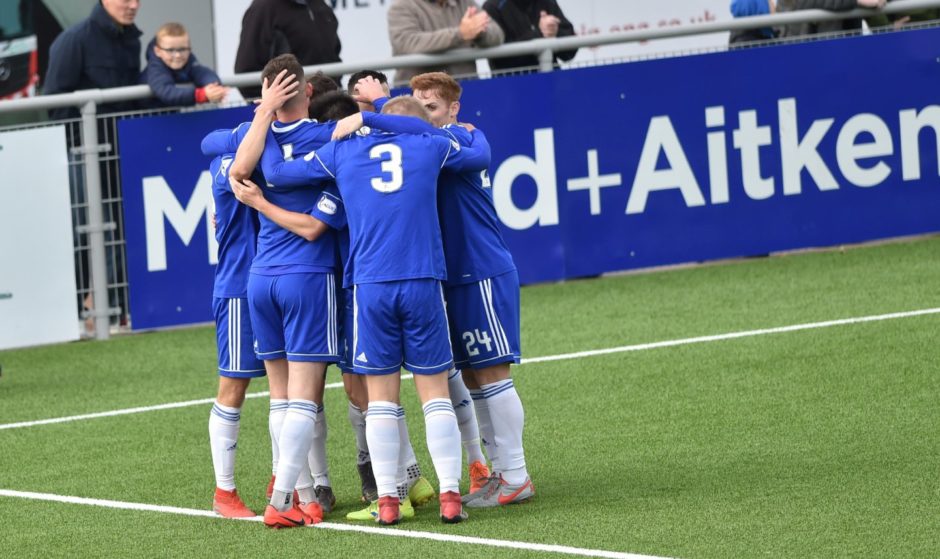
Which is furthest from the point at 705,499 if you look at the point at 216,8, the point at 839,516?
the point at 216,8

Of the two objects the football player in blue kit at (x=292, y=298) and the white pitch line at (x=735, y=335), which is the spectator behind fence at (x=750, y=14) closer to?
the white pitch line at (x=735, y=335)

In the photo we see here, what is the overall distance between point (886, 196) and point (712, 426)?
5.64m

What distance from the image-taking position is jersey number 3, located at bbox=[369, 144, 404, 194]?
7.23 m

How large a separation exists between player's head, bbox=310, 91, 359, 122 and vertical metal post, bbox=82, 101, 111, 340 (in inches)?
196

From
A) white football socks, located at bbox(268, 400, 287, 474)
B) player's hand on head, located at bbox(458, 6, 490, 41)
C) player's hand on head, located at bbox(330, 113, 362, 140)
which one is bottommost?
Result: white football socks, located at bbox(268, 400, 287, 474)

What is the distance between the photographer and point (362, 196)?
7.24 metres

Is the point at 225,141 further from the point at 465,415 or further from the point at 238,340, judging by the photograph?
the point at 465,415

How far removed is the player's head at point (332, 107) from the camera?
25.4ft

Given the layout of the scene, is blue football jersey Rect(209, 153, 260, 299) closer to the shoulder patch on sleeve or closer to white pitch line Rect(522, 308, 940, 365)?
the shoulder patch on sleeve

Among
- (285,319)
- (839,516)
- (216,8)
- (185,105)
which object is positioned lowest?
(839,516)

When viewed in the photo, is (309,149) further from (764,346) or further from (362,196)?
(764,346)

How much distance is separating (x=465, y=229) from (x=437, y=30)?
592cm

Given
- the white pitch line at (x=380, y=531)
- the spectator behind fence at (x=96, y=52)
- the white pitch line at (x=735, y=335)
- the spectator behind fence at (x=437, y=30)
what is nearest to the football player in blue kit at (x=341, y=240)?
the white pitch line at (x=380, y=531)

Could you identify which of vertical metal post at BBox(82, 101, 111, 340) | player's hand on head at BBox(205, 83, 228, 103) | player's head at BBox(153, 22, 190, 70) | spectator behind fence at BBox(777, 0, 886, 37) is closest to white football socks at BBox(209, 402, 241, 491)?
player's hand on head at BBox(205, 83, 228, 103)
